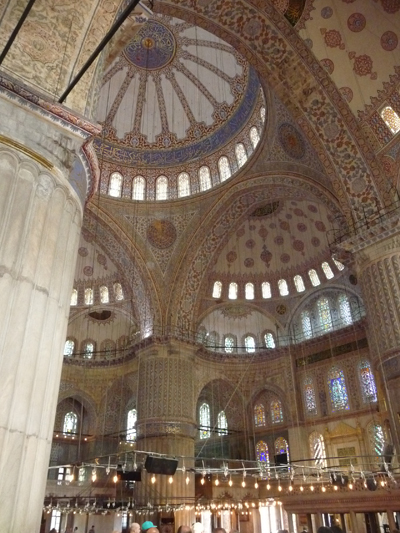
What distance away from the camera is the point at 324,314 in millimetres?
19000

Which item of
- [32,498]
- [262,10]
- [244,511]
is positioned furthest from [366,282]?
[244,511]

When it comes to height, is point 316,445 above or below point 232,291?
below

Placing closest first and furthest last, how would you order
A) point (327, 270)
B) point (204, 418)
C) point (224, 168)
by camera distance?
point (224, 168) → point (327, 270) → point (204, 418)

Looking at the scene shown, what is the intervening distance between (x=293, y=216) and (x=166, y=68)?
26.0ft

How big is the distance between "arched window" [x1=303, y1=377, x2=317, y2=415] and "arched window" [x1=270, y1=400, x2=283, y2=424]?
1.36 metres

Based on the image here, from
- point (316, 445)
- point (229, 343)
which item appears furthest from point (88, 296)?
point (316, 445)

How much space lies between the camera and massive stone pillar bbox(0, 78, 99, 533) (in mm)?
4082

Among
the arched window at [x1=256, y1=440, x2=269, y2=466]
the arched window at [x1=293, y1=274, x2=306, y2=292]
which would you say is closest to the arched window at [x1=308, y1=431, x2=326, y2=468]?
the arched window at [x1=256, y1=440, x2=269, y2=466]

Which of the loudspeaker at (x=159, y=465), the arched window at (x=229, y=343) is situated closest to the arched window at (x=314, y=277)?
the arched window at (x=229, y=343)

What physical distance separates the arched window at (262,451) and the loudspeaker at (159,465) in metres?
10.3

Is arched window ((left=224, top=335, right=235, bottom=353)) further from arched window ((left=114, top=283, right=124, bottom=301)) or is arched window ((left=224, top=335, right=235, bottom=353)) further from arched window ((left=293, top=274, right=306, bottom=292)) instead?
arched window ((left=114, top=283, right=124, bottom=301))

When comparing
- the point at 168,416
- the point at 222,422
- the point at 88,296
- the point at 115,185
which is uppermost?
the point at 115,185

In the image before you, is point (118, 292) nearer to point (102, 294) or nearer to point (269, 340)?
point (102, 294)

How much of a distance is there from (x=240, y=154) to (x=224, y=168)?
2.85 feet
